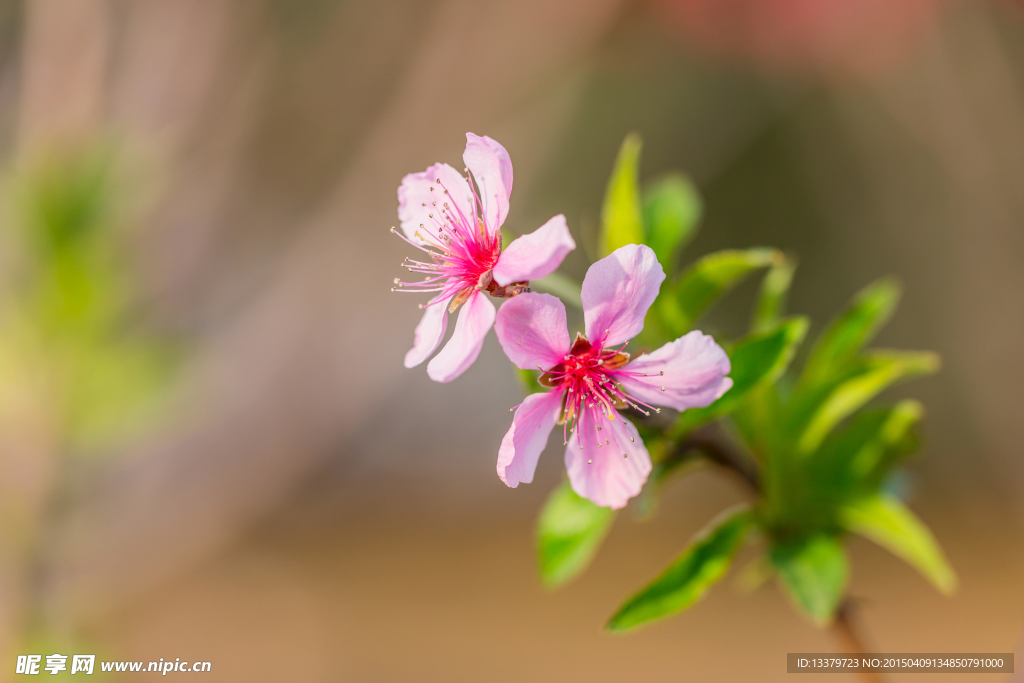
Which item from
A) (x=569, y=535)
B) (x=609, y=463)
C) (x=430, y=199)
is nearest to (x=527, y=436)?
(x=609, y=463)

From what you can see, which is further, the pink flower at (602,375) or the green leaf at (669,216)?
the green leaf at (669,216)

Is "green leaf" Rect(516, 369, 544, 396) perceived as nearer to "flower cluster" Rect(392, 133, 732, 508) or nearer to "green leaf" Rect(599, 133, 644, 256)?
"flower cluster" Rect(392, 133, 732, 508)

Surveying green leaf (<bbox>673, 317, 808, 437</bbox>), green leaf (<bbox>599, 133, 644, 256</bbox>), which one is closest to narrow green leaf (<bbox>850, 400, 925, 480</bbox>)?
green leaf (<bbox>673, 317, 808, 437</bbox>)

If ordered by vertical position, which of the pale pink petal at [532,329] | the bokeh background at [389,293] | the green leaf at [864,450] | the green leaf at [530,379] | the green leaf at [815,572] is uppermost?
the bokeh background at [389,293]

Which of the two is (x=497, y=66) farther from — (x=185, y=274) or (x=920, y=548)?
(x=920, y=548)

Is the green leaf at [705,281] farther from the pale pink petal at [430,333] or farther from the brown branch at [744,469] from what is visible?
the pale pink petal at [430,333]

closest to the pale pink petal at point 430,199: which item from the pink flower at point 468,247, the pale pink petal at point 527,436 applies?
the pink flower at point 468,247

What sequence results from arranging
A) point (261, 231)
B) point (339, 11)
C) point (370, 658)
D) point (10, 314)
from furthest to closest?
1. point (370, 658)
2. point (261, 231)
3. point (339, 11)
4. point (10, 314)

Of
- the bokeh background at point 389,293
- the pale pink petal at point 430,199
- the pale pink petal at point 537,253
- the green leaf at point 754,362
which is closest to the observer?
the pale pink petal at point 537,253

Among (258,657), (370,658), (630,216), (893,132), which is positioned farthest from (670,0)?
(258,657)
